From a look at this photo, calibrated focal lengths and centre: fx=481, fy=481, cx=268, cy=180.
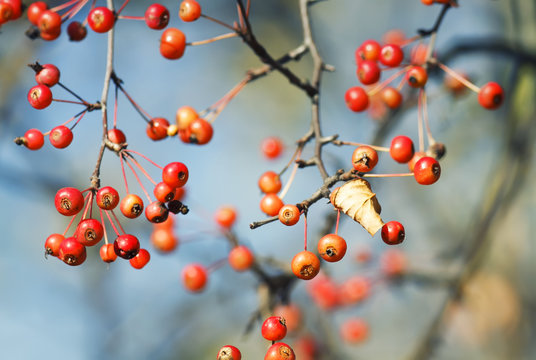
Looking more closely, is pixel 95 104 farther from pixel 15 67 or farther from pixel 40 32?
pixel 15 67

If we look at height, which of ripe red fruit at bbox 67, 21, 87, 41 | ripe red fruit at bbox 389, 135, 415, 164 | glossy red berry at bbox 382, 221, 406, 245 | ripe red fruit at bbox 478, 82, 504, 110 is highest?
ripe red fruit at bbox 478, 82, 504, 110

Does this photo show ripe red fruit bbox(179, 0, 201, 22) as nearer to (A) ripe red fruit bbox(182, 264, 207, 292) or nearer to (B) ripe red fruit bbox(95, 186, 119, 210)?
(B) ripe red fruit bbox(95, 186, 119, 210)

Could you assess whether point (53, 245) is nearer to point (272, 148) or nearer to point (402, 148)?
point (402, 148)

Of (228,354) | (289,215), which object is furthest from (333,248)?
(228,354)

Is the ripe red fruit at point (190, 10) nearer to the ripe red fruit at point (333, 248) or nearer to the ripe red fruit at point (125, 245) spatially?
the ripe red fruit at point (125, 245)

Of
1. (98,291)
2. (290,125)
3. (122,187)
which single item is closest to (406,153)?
(98,291)

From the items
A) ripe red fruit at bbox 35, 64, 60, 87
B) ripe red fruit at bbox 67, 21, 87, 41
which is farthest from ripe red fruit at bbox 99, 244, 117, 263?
ripe red fruit at bbox 67, 21, 87, 41
